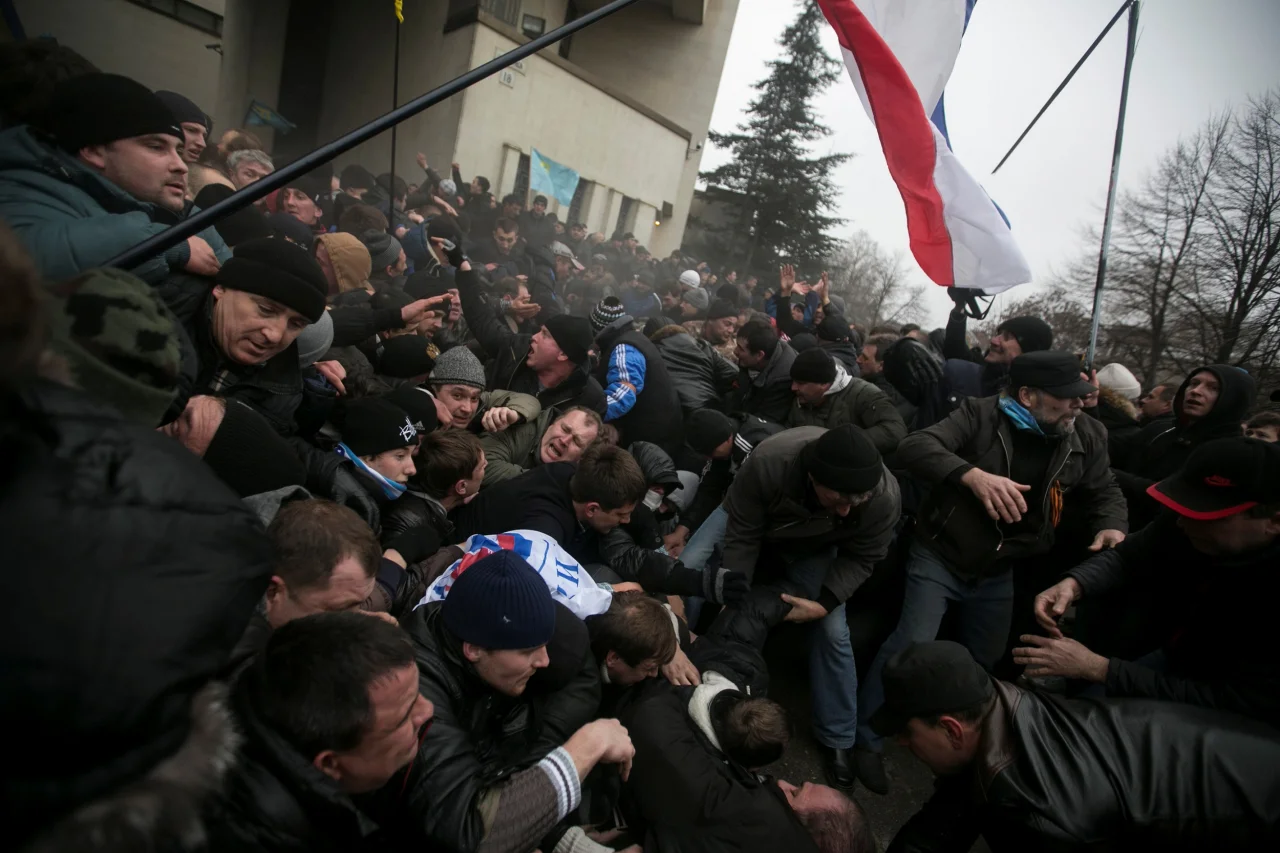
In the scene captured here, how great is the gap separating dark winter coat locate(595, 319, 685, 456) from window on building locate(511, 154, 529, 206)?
11.7 m

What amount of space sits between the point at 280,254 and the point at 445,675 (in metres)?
Answer: 1.53

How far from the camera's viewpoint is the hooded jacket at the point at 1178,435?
12.6ft

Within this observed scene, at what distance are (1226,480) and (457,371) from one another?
137 inches

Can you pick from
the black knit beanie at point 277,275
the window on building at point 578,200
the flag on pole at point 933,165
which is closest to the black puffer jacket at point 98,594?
the black knit beanie at point 277,275

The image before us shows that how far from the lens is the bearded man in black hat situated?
11.0ft

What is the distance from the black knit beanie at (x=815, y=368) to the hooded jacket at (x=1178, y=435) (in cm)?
186

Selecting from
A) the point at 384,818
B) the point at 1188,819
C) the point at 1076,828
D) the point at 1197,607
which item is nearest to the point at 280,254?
the point at 384,818

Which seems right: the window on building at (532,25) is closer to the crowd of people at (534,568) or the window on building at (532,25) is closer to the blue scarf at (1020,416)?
the crowd of people at (534,568)

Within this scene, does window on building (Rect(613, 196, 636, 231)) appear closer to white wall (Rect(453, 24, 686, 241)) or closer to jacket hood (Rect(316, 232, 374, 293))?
white wall (Rect(453, 24, 686, 241))

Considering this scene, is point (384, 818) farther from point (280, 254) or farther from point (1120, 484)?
point (1120, 484)

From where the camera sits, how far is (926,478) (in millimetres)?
3512

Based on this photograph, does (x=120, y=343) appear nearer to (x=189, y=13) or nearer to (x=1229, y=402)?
(x=1229, y=402)

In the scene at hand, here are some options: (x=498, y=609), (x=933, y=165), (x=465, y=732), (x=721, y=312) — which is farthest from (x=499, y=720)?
(x=721, y=312)

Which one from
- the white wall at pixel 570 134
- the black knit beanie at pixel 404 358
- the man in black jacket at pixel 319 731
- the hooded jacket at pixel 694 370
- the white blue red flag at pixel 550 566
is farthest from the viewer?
the white wall at pixel 570 134
